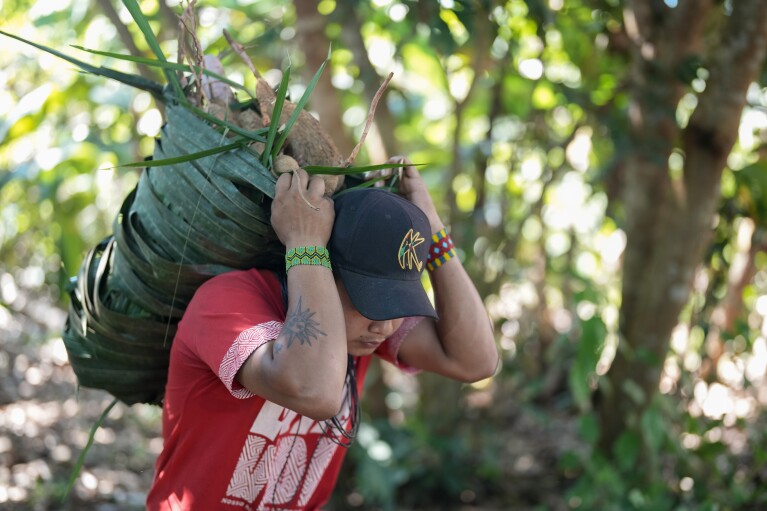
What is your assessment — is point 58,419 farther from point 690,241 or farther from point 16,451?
point 690,241

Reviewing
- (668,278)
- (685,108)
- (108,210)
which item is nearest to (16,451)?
(108,210)

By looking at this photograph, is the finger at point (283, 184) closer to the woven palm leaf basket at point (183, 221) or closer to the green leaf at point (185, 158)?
the woven palm leaf basket at point (183, 221)

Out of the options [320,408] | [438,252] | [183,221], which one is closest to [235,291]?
[183,221]

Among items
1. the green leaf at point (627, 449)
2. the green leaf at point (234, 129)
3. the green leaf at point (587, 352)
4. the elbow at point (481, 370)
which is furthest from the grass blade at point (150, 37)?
the green leaf at point (627, 449)

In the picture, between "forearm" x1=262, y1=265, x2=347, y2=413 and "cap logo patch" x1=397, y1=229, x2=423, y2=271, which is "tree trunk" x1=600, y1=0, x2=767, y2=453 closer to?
"cap logo patch" x1=397, y1=229, x2=423, y2=271

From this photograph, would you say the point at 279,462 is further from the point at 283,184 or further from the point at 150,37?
the point at 150,37

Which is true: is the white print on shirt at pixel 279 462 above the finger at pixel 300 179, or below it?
below

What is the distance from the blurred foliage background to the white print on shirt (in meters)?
1.46

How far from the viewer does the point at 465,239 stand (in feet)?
12.4

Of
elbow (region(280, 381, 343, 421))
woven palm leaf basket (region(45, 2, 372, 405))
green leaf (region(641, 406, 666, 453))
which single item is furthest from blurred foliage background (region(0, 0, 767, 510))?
elbow (region(280, 381, 343, 421))

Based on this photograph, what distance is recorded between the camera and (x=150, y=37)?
74.4 inches

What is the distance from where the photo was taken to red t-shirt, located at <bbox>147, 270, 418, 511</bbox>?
1.66 m

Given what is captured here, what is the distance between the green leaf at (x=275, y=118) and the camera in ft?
5.64

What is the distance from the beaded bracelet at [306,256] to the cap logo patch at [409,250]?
16 cm
